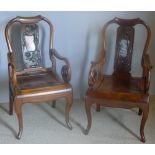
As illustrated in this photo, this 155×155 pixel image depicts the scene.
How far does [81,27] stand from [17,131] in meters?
1.06

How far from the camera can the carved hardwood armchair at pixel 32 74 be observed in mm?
1947

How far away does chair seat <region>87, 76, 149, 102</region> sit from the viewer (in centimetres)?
191

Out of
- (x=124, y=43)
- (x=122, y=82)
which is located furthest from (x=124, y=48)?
(x=122, y=82)

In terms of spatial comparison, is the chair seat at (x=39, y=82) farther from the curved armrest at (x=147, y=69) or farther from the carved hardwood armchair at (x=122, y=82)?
the curved armrest at (x=147, y=69)

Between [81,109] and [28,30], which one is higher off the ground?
[28,30]

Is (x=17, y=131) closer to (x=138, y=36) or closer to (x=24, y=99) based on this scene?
(x=24, y=99)

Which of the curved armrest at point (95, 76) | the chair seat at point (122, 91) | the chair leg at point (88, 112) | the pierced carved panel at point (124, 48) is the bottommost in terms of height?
the chair leg at point (88, 112)

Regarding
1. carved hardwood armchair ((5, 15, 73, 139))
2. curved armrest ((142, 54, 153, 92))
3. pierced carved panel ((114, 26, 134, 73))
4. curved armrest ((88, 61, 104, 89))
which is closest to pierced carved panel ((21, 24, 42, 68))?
carved hardwood armchair ((5, 15, 73, 139))

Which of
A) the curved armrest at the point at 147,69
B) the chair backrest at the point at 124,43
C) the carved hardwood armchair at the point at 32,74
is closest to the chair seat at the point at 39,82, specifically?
the carved hardwood armchair at the point at 32,74

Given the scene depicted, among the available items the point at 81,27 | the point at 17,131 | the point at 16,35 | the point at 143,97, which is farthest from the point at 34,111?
Answer: the point at 143,97

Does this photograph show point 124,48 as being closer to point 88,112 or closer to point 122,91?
point 122,91

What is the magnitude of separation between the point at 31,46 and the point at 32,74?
0.24 metres

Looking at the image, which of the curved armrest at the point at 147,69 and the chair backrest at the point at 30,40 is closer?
the curved armrest at the point at 147,69

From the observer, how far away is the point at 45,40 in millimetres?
2387
